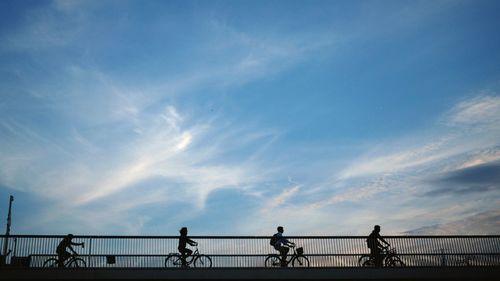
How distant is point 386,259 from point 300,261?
172 inches

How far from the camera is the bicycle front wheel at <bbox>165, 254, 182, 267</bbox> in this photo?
24938 millimetres

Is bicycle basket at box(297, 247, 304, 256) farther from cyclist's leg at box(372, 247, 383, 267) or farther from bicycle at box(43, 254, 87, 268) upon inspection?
bicycle at box(43, 254, 87, 268)

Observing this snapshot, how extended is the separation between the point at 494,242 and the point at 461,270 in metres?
3.41

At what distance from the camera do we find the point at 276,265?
1016 inches

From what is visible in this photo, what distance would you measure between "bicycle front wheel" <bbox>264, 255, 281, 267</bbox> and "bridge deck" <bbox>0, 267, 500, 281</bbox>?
1.49 meters

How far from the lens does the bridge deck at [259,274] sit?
2245 cm

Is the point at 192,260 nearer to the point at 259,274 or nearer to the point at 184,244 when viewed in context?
the point at 184,244

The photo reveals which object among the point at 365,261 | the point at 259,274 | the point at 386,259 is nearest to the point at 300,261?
the point at 259,274

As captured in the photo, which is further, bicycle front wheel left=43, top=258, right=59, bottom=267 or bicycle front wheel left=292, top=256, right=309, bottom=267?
bicycle front wheel left=292, top=256, right=309, bottom=267

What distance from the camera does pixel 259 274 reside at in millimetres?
24031

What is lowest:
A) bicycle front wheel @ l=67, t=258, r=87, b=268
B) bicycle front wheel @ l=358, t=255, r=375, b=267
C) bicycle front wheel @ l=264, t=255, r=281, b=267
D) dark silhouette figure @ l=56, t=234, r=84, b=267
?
bicycle front wheel @ l=358, t=255, r=375, b=267

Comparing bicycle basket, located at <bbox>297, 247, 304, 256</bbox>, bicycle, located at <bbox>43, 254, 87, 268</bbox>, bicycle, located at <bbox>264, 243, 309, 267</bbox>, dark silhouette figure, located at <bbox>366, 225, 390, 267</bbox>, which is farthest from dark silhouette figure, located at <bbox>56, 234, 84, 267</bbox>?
dark silhouette figure, located at <bbox>366, 225, 390, 267</bbox>

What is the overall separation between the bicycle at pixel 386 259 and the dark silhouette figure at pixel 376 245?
0.48ft

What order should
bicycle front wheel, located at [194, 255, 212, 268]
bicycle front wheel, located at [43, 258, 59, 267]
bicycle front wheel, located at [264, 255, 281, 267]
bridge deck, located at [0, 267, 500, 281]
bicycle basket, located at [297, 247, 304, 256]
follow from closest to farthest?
bridge deck, located at [0, 267, 500, 281] → bicycle front wheel, located at [43, 258, 59, 267] → bicycle front wheel, located at [194, 255, 212, 268] → bicycle front wheel, located at [264, 255, 281, 267] → bicycle basket, located at [297, 247, 304, 256]
